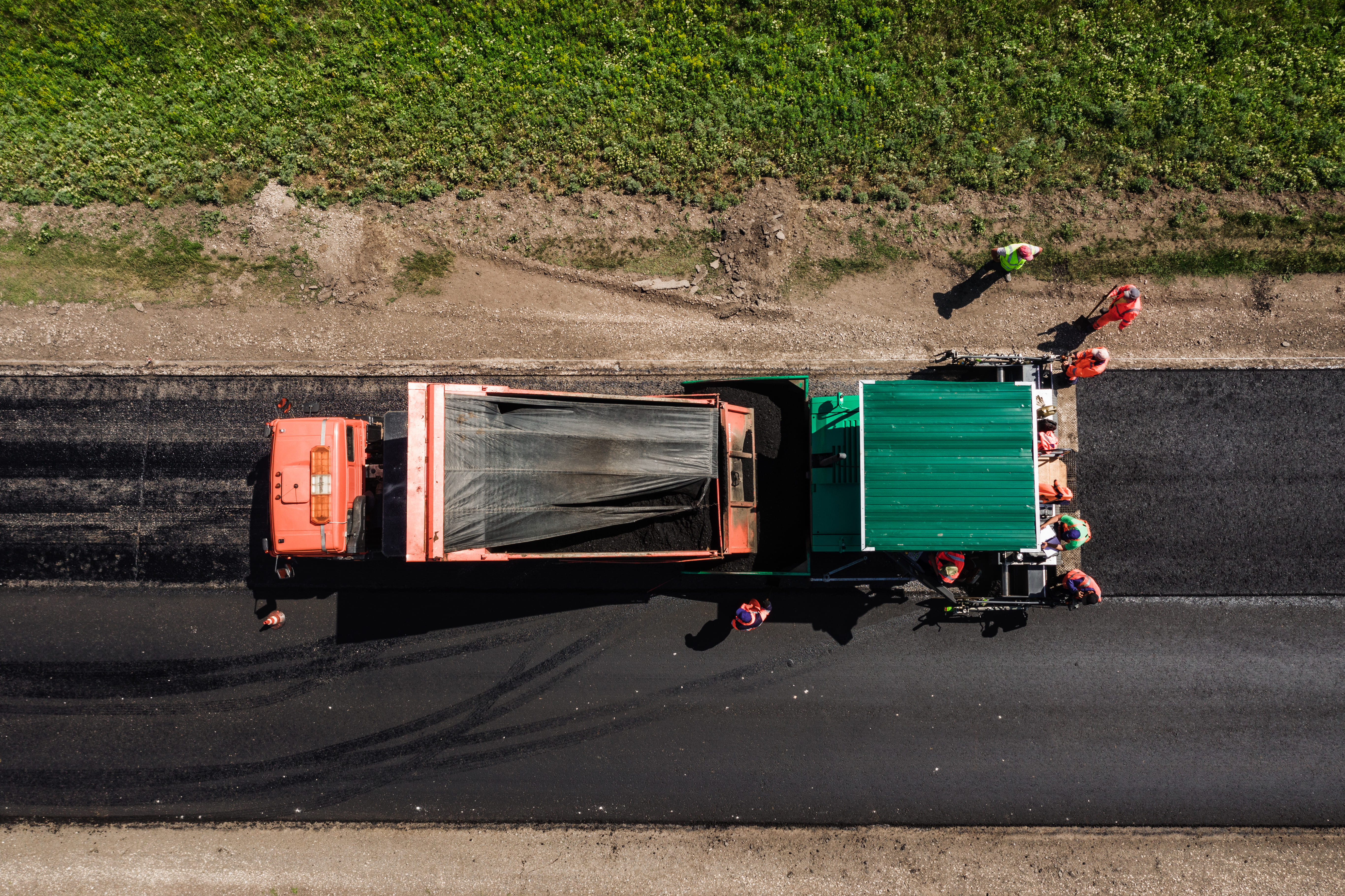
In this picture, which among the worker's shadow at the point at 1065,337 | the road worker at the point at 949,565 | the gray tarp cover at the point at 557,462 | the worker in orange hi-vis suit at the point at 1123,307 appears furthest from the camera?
the worker's shadow at the point at 1065,337

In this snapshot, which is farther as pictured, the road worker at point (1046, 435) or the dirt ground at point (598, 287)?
the dirt ground at point (598, 287)

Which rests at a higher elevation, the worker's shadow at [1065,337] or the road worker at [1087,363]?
the worker's shadow at [1065,337]

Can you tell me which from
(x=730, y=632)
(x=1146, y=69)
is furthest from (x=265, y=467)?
(x=1146, y=69)

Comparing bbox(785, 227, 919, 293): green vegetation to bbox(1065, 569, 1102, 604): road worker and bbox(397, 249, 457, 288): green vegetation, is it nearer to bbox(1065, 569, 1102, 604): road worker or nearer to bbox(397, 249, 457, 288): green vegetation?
bbox(1065, 569, 1102, 604): road worker

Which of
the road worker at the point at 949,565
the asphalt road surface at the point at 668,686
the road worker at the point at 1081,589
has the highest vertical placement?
the road worker at the point at 949,565

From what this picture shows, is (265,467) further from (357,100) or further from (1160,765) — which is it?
(1160,765)

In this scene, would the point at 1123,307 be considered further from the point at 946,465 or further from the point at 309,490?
the point at 309,490

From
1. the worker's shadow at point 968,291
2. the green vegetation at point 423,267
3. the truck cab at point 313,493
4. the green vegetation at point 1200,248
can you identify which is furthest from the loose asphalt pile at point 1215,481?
the truck cab at point 313,493

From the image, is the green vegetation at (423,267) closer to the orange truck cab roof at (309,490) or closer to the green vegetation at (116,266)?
the green vegetation at (116,266)
